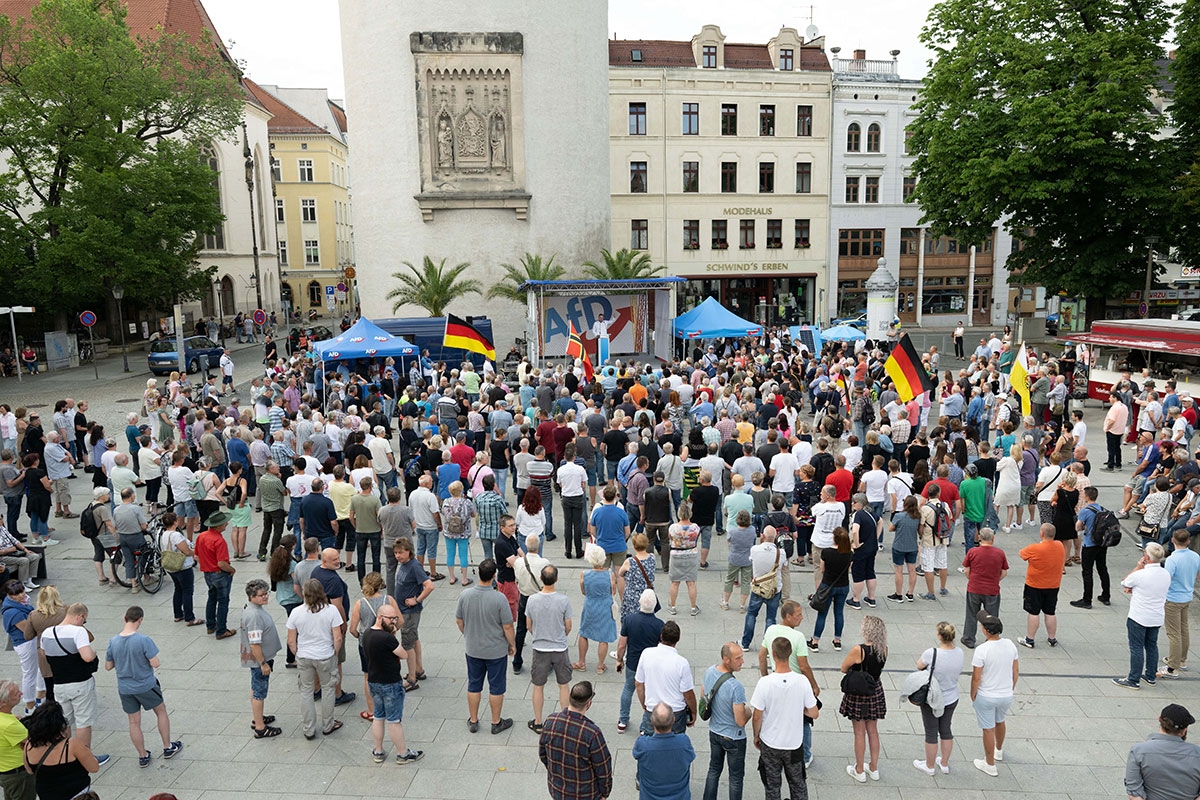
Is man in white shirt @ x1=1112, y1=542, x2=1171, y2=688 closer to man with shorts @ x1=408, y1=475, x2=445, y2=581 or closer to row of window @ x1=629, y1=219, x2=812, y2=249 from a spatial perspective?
man with shorts @ x1=408, y1=475, x2=445, y2=581

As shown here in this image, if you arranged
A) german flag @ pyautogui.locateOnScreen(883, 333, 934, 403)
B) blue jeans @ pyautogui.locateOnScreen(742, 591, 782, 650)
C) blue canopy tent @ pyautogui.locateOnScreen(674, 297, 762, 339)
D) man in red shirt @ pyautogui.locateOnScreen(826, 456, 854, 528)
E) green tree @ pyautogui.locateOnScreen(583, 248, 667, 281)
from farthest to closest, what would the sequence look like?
green tree @ pyautogui.locateOnScreen(583, 248, 667, 281) < blue canopy tent @ pyautogui.locateOnScreen(674, 297, 762, 339) < german flag @ pyautogui.locateOnScreen(883, 333, 934, 403) < man in red shirt @ pyautogui.locateOnScreen(826, 456, 854, 528) < blue jeans @ pyautogui.locateOnScreen(742, 591, 782, 650)

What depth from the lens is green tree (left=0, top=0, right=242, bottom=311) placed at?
3219 centimetres

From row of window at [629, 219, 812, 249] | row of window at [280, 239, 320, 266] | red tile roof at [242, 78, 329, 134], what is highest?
red tile roof at [242, 78, 329, 134]

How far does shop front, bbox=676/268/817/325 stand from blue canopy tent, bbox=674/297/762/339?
1661 centimetres

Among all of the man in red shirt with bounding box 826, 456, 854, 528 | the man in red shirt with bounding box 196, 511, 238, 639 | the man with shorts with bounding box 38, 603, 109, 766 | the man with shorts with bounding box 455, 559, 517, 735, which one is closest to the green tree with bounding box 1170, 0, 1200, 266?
the man in red shirt with bounding box 826, 456, 854, 528

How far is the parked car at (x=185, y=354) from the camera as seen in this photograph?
31.8 m

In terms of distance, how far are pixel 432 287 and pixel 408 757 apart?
89.3ft

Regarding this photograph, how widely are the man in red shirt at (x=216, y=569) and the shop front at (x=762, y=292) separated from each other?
122 feet

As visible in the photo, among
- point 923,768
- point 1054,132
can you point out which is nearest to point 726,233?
point 1054,132

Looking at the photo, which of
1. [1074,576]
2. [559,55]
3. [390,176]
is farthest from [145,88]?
[1074,576]

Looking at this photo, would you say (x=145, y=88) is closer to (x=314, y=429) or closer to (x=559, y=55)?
(x=559, y=55)

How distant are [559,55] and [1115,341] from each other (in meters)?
23.0

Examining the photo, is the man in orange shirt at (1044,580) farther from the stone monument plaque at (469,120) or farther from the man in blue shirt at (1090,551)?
the stone monument plaque at (469,120)

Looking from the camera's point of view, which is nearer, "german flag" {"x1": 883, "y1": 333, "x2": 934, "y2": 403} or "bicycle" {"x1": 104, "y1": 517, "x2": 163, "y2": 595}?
"bicycle" {"x1": 104, "y1": 517, "x2": 163, "y2": 595}
